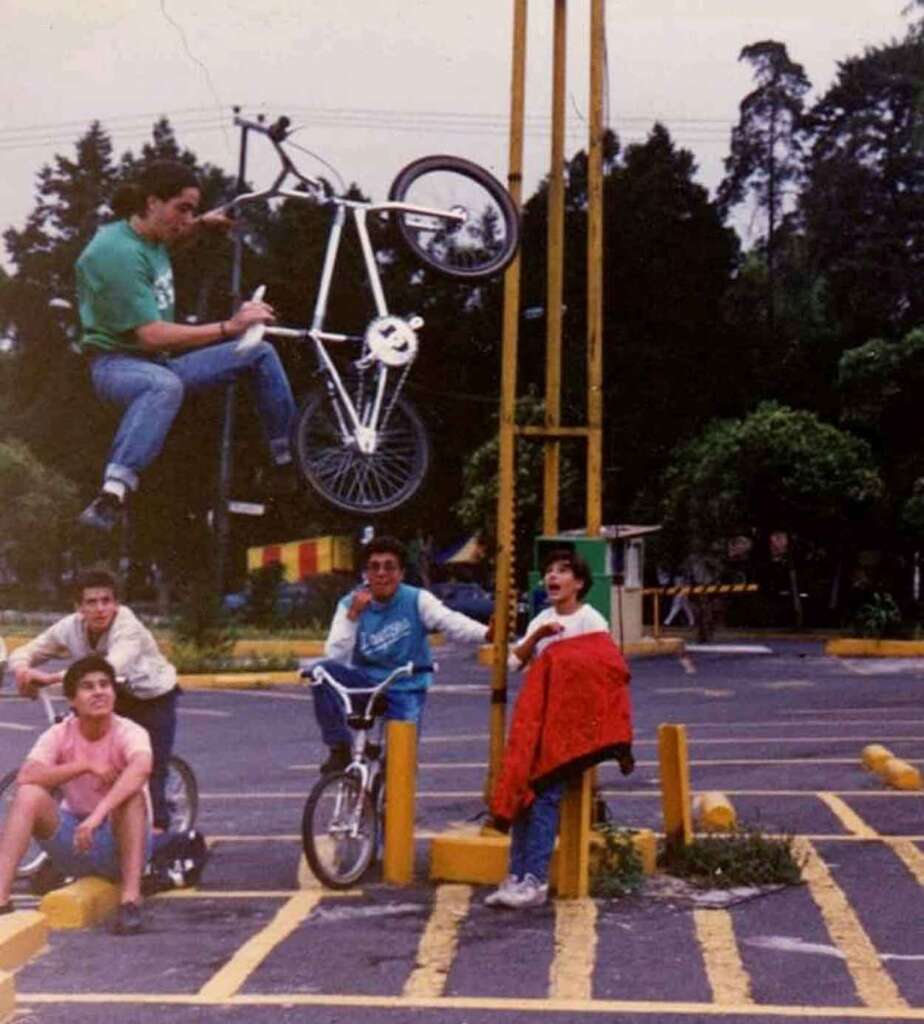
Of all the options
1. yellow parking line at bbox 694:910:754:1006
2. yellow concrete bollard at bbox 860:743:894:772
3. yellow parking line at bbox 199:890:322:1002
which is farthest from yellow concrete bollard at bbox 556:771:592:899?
yellow concrete bollard at bbox 860:743:894:772

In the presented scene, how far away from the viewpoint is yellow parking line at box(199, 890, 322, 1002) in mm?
7621

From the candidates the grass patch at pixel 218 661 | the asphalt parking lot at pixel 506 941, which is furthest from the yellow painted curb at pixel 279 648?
the asphalt parking lot at pixel 506 941

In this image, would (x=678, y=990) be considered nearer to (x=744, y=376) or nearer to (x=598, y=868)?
(x=598, y=868)

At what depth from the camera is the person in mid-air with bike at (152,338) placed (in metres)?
9.84

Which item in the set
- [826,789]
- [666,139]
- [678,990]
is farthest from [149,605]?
[666,139]

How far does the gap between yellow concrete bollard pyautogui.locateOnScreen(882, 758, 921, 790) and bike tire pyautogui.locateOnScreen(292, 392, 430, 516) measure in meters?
4.78

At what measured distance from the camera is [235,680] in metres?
21.8

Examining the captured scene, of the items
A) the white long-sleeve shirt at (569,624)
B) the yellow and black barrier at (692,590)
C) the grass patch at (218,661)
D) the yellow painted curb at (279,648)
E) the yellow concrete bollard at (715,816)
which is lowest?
the yellow concrete bollard at (715,816)

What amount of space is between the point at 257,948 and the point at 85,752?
130cm

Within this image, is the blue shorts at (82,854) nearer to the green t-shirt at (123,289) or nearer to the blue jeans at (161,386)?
the blue jeans at (161,386)

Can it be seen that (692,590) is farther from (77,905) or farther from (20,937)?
(20,937)

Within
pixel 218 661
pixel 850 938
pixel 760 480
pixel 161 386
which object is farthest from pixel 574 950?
pixel 760 480

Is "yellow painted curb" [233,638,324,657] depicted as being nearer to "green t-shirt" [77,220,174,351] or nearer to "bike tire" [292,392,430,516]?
"bike tire" [292,392,430,516]

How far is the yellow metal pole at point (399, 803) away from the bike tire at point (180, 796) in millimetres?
980
